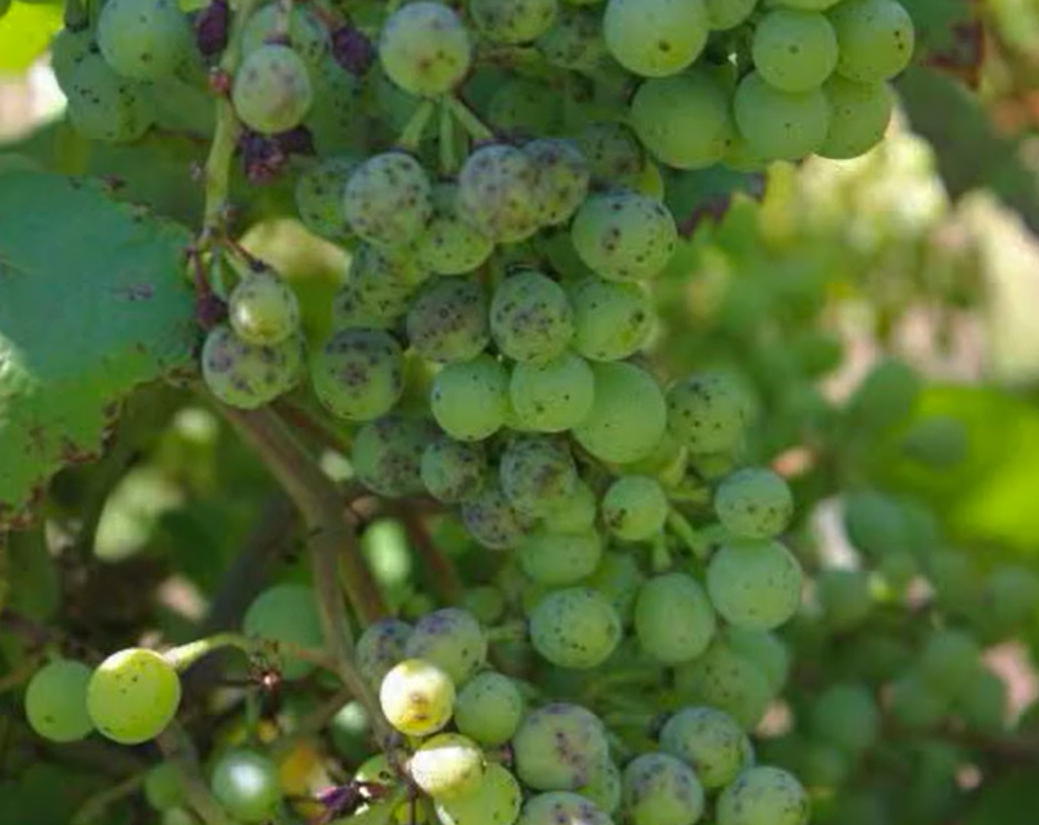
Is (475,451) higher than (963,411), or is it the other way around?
(475,451)

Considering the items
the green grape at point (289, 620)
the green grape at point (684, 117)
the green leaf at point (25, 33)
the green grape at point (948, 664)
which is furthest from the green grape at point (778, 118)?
the green grape at point (948, 664)

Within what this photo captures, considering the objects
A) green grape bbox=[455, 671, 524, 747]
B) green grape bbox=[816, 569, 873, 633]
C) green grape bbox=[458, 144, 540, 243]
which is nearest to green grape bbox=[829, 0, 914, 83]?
green grape bbox=[458, 144, 540, 243]

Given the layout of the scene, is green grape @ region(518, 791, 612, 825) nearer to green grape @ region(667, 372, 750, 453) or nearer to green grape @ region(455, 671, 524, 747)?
green grape @ region(455, 671, 524, 747)

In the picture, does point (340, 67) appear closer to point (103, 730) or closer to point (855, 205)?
point (103, 730)

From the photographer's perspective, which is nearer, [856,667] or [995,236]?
[856,667]

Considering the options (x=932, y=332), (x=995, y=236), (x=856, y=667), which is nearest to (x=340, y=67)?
(x=856, y=667)

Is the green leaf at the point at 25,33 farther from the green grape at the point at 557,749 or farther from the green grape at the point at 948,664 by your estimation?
the green grape at the point at 948,664
